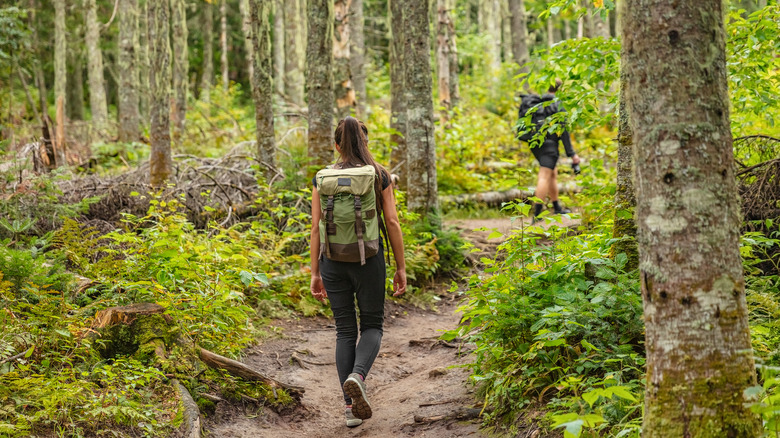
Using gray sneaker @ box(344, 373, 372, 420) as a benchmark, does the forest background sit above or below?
above

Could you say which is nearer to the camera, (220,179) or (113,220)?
(113,220)

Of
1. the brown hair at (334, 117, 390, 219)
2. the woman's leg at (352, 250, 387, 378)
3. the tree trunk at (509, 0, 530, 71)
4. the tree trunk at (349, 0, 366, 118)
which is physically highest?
the tree trunk at (509, 0, 530, 71)

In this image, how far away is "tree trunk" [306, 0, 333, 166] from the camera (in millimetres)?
9609

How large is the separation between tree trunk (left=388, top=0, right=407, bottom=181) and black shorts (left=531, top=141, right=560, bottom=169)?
2316mm

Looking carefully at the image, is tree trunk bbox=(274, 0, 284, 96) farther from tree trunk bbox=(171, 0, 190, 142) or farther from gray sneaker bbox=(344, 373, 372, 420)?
gray sneaker bbox=(344, 373, 372, 420)

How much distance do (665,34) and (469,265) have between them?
730 centimetres

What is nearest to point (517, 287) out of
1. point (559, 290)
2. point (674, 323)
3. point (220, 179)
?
point (559, 290)

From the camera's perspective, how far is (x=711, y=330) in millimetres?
2551

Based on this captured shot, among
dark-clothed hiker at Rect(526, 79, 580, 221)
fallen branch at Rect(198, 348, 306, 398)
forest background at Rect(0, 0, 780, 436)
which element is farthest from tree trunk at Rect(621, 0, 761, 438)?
dark-clothed hiker at Rect(526, 79, 580, 221)

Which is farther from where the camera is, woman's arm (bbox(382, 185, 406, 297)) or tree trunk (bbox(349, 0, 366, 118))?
tree trunk (bbox(349, 0, 366, 118))

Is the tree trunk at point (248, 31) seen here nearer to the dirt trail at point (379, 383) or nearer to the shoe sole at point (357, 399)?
the dirt trail at point (379, 383)

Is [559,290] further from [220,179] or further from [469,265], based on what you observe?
[220,179]

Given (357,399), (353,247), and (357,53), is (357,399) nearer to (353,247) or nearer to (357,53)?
(353,247)

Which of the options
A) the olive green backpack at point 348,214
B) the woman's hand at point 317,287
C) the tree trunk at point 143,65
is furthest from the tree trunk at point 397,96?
the tree trunk at point 143,65
